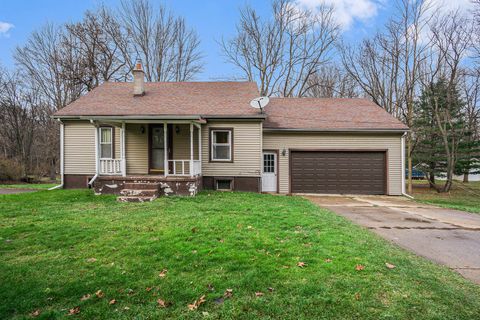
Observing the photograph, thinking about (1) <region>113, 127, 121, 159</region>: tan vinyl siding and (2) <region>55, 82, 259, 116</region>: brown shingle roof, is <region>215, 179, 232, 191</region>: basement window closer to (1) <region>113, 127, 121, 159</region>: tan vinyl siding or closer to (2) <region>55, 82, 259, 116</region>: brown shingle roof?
(2) <region>55, 82, 259, 116</region>: brown shingle roof

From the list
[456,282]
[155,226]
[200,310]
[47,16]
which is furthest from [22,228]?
[47,16]

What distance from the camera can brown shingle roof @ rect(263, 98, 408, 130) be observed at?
1184 centimetres

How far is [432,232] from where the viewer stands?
17.5 ft

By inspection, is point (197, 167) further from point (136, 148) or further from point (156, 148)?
point (136, 148)

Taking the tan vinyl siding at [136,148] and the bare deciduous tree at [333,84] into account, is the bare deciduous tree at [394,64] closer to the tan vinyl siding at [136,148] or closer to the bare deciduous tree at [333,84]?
the bare deciduous tree at [333,84]

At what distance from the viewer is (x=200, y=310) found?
7.80 feet

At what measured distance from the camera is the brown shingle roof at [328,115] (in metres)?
11.8

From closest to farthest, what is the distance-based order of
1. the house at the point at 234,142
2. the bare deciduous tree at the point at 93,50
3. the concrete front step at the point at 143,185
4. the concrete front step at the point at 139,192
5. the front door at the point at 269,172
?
the concrete front step at the point at 139,192 → the concrete front step at the point at 143,185 → the house at the point at 234,142 → the front door at the point at 269,172 → the bare deciduous tree at the point at 93,50

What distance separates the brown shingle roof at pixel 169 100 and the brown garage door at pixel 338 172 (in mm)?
3604

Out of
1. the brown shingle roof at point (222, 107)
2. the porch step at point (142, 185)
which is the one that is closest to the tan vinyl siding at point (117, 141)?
the brown shingle roof at point (222, 107)

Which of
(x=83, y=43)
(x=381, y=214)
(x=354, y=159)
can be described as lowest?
(x=381, y=214)

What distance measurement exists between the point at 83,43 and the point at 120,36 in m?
2.85

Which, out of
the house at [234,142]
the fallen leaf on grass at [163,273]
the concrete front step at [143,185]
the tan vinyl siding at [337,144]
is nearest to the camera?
the fallen leaf on grass at [163,273]

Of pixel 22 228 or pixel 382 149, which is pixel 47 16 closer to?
pixel 22 228
